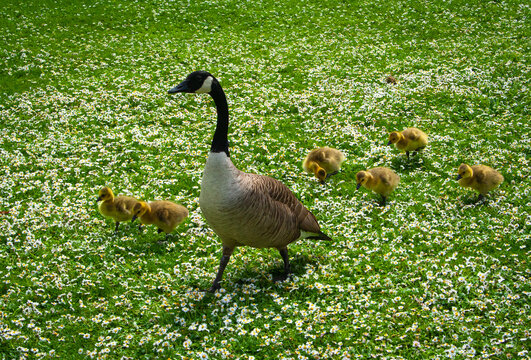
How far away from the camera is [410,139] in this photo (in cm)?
1159

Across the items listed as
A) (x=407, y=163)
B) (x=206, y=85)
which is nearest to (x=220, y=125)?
(x=206, y=85)

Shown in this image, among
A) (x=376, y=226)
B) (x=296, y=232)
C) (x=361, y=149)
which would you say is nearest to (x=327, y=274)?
(x=296, y=232)

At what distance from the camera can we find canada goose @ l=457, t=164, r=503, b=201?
9.67 meters

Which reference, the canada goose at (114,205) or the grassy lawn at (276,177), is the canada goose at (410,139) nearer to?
the grassy lawn at (276,177)

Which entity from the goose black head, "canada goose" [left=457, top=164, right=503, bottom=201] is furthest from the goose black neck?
"canada goose" [left=457, top=164, right=503, bottom=201]

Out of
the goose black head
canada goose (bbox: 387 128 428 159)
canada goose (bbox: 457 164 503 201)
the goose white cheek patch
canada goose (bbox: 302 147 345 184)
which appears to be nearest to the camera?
the goose black head

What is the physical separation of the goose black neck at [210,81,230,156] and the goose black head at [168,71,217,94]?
13 centimetres

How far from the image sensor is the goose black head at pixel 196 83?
6891 millimetres

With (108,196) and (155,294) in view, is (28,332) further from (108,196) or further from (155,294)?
(108,196)

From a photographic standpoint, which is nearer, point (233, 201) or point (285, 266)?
point (233, 201)

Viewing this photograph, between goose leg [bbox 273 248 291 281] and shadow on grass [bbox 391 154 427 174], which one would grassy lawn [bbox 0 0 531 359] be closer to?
shadow on grass [bbox 391 154 427 174]

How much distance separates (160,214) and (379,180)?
15.4 feet

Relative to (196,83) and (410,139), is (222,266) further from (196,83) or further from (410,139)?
(410,139)

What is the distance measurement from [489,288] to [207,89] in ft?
18.0
